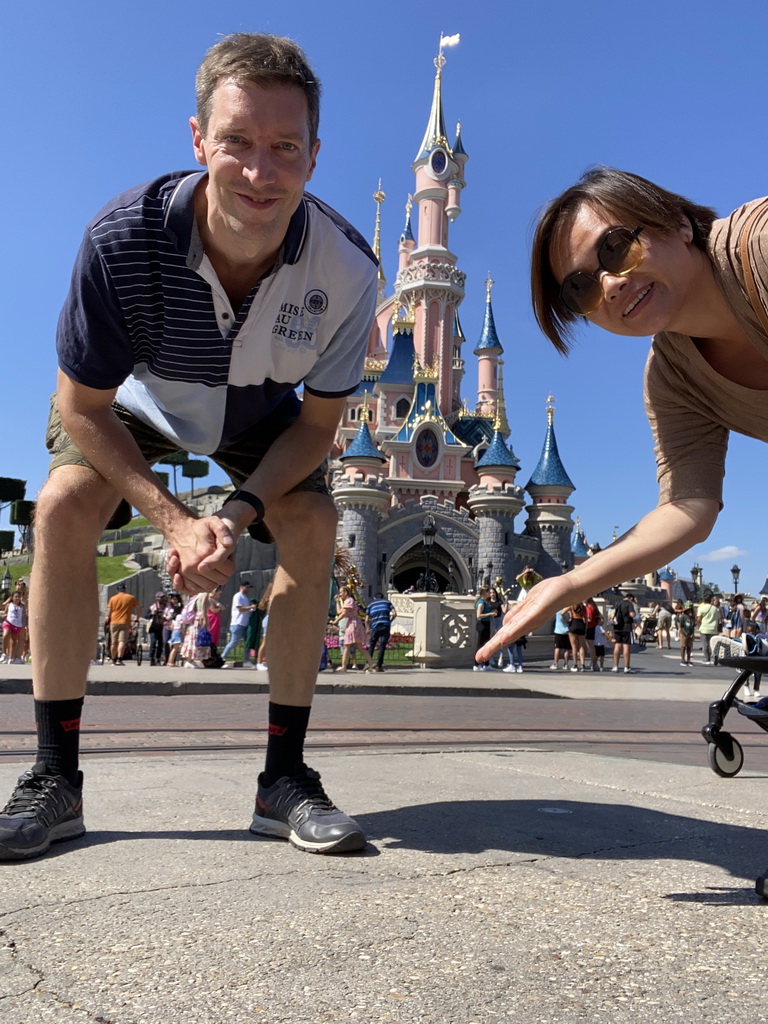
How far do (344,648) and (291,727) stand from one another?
1089 centimetres

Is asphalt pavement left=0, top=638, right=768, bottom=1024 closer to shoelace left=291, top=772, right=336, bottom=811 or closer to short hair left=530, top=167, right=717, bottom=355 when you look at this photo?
shoelace left=291, top=772, right=336, bottom=811

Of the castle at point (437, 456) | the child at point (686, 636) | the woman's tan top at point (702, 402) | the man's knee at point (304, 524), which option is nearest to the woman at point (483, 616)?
the child at point (686, 636)

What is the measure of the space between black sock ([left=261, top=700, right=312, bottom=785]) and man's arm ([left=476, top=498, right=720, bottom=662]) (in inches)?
28.7

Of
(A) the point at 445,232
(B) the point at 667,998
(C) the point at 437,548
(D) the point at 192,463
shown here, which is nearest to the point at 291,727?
(B) the point at 667,998

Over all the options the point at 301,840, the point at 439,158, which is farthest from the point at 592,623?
the point at 439,158

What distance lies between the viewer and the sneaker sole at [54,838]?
1808 mm

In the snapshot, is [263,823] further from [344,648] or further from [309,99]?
[344,648]

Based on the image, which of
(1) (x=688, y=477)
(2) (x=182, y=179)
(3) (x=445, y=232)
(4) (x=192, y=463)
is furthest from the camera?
(4) (x=192, y=463)

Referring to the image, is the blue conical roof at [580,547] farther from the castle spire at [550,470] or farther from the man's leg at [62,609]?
the man's leg at [62,609]

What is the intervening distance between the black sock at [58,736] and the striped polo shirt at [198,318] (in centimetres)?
68

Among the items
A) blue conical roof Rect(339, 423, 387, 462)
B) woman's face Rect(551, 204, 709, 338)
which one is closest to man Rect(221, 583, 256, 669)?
woman's face Rect(551, 204, 709, 338)

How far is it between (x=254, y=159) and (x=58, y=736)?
4.30 feet

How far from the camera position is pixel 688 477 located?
1.98 m

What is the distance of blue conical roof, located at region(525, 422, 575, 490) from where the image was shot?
41.5 meters
